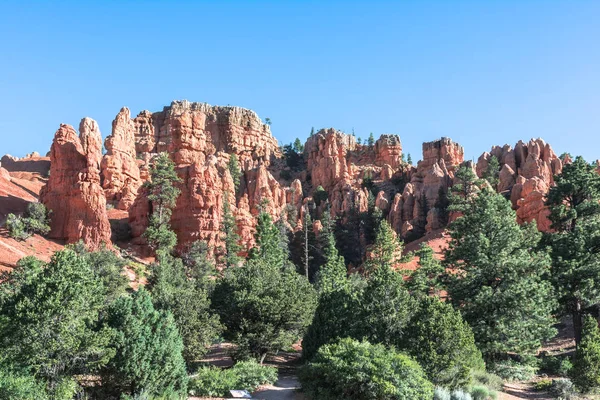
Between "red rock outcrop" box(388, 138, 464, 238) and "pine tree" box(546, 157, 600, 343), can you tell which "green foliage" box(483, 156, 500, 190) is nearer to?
"red rock outcrop" box(388, 138, 464, 238)

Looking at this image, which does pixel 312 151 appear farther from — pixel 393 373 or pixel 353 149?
pixel 393 373

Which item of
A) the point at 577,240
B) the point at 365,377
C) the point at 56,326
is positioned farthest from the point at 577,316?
the point at 56,326

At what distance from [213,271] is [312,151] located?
5612cm

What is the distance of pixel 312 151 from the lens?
9931 centimetres

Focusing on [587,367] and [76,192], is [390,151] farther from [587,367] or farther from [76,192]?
[587,367]

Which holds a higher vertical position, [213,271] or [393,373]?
[213,271]

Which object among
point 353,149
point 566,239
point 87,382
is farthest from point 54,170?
point 353,149

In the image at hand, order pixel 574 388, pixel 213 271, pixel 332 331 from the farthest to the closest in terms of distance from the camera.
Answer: pixel 213 271 → pixel 332 331 → pixel 574 388

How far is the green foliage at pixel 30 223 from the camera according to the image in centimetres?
4394

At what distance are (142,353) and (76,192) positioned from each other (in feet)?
116

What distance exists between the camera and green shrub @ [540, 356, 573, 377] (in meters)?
25.6

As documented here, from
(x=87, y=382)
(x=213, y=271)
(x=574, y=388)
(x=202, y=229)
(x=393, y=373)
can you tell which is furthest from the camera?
(x=202, y=229)

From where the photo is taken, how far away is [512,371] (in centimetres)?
2448

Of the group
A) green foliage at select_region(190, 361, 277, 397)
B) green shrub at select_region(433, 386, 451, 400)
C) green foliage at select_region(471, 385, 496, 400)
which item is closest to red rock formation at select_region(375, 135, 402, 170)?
green foliage at select_region(190, 361, 277, 397)
